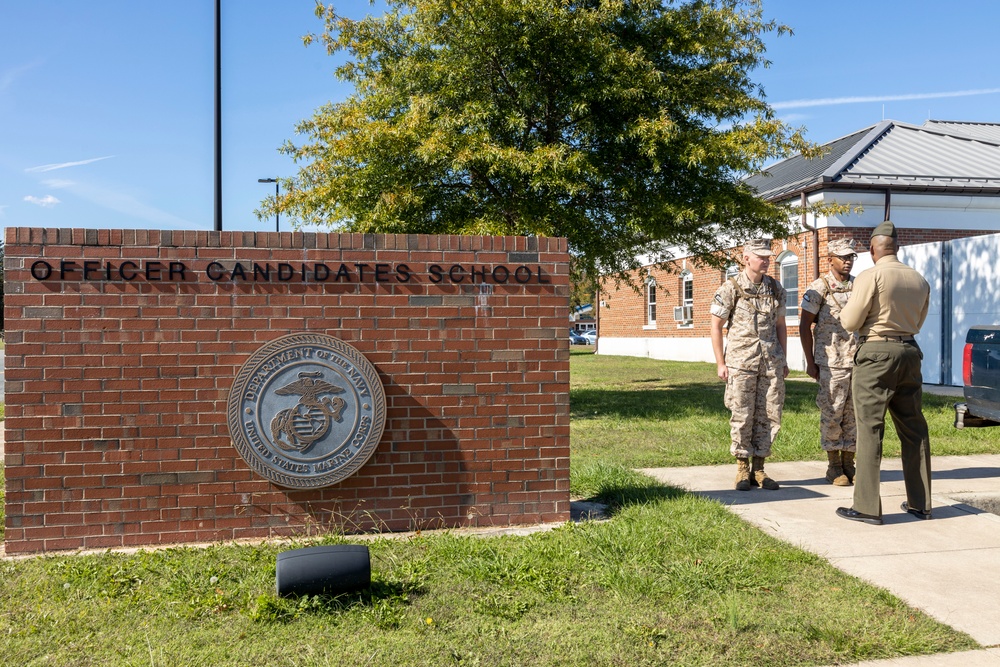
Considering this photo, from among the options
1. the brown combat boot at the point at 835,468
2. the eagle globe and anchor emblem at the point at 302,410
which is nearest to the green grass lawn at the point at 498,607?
the eagle globe and anchor emblem at the point at 302,410

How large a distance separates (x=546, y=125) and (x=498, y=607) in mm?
10519

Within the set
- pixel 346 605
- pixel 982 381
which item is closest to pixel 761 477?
pixel 982 381

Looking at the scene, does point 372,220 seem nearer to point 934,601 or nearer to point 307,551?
point 307,551

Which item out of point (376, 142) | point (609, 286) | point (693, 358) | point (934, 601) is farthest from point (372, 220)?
point (609, 286)

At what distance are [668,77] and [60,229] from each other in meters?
10.0

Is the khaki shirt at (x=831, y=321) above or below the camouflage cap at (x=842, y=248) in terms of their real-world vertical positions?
below

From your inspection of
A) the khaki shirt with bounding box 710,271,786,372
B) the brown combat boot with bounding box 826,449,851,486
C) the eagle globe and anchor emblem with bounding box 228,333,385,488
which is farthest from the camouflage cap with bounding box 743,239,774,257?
the eagle globe and anchor emblem with bounding box 228,333,385,488

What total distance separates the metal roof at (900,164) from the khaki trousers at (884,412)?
43.7 feet

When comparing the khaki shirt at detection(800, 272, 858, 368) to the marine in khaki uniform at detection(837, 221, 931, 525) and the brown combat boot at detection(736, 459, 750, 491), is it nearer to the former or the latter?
the marine in khaki uniform at detection(837, 221, 931, 525)

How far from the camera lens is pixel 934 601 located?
13.7ft

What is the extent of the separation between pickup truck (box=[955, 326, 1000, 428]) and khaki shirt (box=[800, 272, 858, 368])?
1.20 meters

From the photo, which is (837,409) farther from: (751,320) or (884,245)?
(884,245)

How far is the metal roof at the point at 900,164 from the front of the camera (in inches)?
821

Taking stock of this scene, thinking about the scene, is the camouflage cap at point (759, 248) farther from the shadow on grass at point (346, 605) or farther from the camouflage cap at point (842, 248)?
the shadow on grass at point (346, 605)
